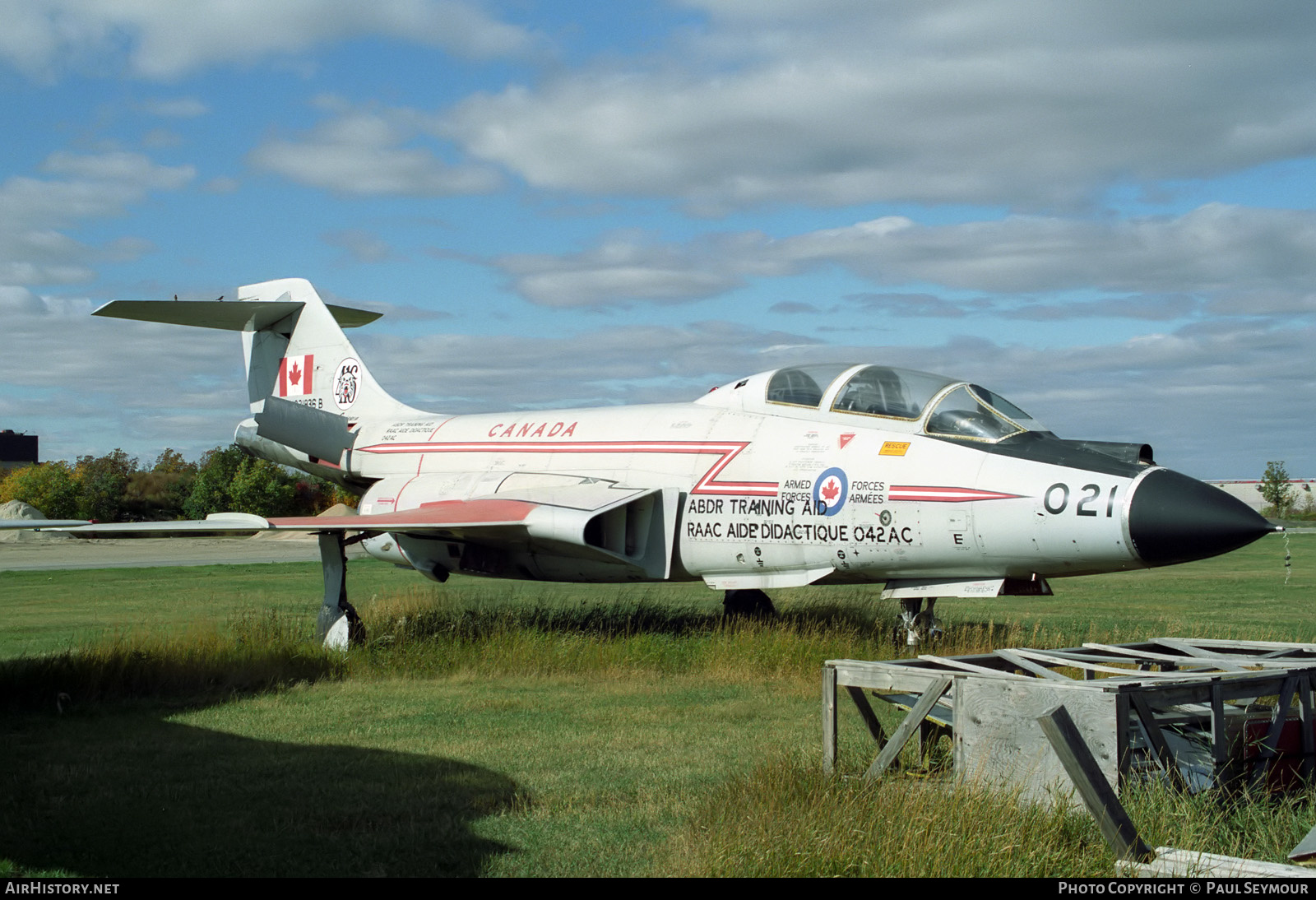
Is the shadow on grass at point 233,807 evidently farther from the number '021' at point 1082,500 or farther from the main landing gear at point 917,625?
the main landing gear at point 917,625

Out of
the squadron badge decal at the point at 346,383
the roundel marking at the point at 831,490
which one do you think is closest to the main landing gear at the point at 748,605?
the roundel marking at the point at 831,490

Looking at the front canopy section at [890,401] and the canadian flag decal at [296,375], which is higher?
the canadian flag decal at [296,375]

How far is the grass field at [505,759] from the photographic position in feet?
15.2

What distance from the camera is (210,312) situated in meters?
16.0

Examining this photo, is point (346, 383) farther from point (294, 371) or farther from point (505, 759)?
point (505, 759)

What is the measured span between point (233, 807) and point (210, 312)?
11.6 meters

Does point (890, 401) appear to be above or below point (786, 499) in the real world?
above

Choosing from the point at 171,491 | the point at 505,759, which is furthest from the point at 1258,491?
the point at 505,759

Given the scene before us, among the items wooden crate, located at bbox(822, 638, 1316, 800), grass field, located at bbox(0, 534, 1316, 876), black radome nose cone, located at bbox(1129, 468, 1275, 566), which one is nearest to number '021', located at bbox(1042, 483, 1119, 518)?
black radome nose cone, located at bbox(1129, 468, 1275, 566)

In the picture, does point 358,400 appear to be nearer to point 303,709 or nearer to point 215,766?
point 303,709

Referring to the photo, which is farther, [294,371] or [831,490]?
[294,371]

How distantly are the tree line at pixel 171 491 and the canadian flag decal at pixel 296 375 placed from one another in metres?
38.7

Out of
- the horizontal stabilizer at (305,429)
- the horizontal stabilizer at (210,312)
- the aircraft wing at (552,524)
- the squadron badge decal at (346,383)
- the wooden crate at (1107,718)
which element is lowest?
the wooden crate at (1107,718)

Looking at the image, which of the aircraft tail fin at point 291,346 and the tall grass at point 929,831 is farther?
the aircraft tail fin at point 291,346
